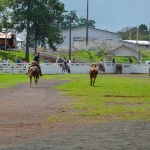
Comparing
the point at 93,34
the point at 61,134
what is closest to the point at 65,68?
the point at 61,134

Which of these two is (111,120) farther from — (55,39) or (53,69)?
(55,39)

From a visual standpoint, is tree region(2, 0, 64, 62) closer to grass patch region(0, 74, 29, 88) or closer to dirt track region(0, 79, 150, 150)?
grass patch region(0, 74, 29, 88)

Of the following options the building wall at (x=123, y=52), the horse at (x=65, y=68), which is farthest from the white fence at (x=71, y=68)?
the building wall at (x=123, y=52)

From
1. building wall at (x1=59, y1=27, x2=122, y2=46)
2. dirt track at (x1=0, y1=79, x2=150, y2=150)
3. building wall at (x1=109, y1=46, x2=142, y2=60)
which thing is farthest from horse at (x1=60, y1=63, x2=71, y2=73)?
building wall at (x1=59, y1=27, x2=122, y2=46)

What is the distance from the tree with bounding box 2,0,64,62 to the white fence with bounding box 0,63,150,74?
1260 cm

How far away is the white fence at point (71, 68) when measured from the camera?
211ft

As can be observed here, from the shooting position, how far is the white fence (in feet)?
211

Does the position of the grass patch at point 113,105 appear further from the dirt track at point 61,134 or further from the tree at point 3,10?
the tree at point 3,10

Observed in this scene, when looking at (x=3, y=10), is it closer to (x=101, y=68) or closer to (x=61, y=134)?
(x=101, y=68)

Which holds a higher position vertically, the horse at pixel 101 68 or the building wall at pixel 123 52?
the building wall at pixel 123 52

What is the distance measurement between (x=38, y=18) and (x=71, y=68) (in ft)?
51.4

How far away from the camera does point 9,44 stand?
102188mm

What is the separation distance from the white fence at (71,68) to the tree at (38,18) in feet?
41.3

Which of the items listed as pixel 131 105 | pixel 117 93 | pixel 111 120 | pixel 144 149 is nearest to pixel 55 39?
pixel 117 93
